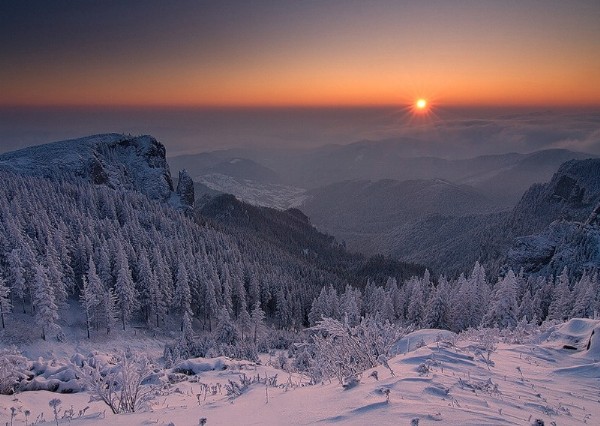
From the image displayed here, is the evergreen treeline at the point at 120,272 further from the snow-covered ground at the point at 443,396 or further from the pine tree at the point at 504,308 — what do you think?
the snow-covered ground at the point at 443,396

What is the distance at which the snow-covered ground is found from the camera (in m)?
8.48

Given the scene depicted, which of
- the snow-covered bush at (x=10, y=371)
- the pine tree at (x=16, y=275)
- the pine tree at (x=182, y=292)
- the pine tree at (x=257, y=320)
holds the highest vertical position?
the snow-covered bush at (x=10, y=371)

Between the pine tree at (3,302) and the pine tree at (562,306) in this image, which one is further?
the pine tree at (562,306)

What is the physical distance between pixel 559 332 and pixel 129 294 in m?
63.3

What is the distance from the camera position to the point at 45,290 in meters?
52.2

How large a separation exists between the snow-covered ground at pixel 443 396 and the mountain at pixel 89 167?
167 meters

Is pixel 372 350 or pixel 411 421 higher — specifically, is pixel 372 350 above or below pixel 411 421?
below

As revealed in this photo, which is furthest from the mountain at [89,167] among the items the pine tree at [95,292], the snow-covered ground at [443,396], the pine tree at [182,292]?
the snow-covered ground at [443,396]

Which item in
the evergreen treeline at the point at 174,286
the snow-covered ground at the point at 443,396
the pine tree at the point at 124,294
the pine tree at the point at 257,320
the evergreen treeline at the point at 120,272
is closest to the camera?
the snow-covered ground at the point at 443,396

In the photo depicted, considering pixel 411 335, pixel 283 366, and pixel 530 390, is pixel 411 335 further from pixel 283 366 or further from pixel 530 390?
pixel 530 390

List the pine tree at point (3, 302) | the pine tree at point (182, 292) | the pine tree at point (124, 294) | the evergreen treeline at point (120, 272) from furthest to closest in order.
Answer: the pine tree at point (182, 292)
the pine tree at point (124, 294)
the evergreen treeline at point (120, 272)
the pine tree at point (3, 302)

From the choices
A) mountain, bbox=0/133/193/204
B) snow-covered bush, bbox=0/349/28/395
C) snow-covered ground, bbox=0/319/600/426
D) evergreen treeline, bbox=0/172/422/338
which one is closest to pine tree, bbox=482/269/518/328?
snow-covered ground, bbox=0/319/600/426

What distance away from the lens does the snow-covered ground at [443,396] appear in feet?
27.8

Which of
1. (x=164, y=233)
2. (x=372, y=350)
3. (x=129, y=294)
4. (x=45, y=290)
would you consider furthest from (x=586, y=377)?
(x=164, y=233)
